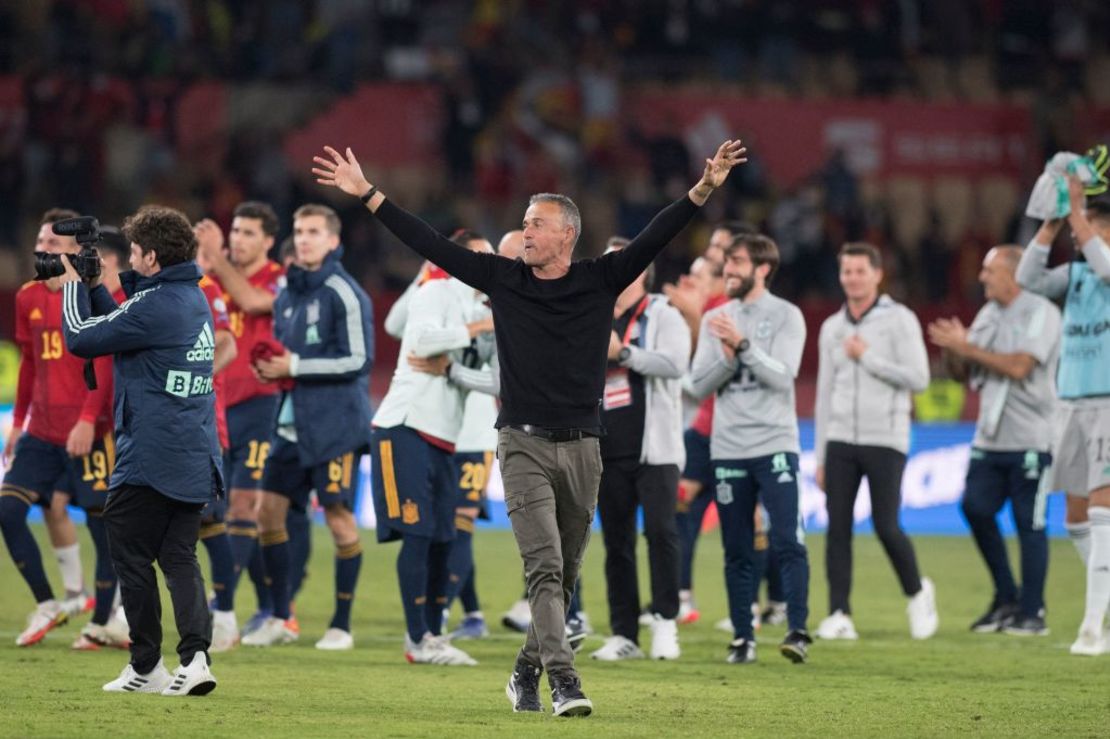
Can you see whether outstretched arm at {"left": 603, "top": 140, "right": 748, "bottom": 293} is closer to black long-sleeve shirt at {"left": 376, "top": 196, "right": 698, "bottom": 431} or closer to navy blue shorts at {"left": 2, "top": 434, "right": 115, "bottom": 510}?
black long-sleeve shirt at {"left": 376, "top": 196, "right": 698, "bottom": 431}

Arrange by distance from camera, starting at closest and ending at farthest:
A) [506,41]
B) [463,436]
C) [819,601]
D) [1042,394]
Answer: [463,436] → [1042,394] → [819,601] → [506,41]

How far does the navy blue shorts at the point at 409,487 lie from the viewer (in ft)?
32.8

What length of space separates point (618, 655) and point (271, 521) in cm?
226

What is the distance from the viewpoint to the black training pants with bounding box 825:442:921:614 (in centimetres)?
1169

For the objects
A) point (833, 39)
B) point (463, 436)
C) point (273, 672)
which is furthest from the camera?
point (833, 39)

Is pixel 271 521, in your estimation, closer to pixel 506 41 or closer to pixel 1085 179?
pixel 1085 179

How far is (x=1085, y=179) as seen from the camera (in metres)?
10.6

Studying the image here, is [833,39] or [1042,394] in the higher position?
[833,39]

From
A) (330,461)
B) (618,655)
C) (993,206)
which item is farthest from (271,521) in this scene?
(993,206)

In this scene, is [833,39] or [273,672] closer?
[273,672]

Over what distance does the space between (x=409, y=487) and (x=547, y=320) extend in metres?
2.40

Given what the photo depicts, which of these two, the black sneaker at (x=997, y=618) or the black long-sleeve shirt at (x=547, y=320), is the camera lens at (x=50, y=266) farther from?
the black sneaker at (x=997, y=618)

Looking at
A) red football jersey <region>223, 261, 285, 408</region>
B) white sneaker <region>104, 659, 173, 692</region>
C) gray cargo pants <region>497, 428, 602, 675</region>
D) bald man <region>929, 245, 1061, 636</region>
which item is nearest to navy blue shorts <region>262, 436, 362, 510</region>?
red football jersey <region>223, 261, 285, 408</region>

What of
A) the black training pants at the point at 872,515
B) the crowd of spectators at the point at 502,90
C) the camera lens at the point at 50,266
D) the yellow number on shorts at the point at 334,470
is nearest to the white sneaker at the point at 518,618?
the yellow number on shorts at the point at 334,470
